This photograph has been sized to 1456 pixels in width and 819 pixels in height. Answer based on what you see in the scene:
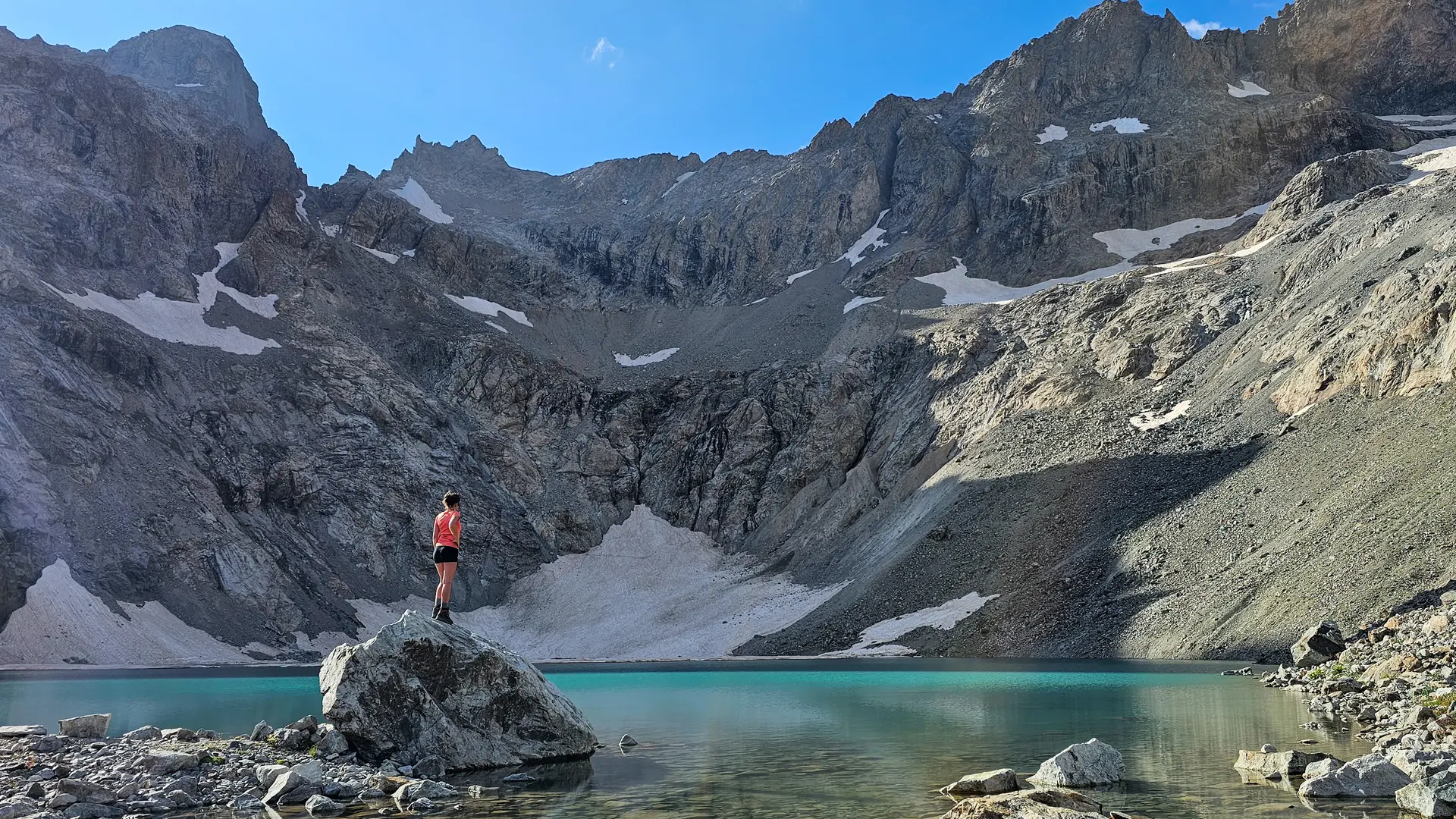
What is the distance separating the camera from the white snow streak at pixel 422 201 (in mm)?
128250

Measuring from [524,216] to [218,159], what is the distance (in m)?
44.3

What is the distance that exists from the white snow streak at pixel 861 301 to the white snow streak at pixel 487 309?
33.7 meters

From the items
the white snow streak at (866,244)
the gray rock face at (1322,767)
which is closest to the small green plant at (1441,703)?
the gray rock face at (1322,767)

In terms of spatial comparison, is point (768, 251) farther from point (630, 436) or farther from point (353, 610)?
point (353, 610)

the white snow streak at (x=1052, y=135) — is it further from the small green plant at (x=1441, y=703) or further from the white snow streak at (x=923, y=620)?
the small green plant at (x=1441, y=703)

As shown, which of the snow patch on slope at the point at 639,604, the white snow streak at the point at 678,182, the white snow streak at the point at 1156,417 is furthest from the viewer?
the white snow streak at the point at 678,182

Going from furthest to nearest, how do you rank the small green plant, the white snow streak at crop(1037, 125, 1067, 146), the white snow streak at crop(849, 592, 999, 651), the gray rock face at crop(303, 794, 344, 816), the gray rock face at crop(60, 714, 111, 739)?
the white snow streak at crop(1037, 125, 1067, 146), the white snow streak at crop(849, 592, 999, 651), the gray rock face at crop(60, 714, 111, 739), the small green plant, the gray rock face at crop(303, 794, 344, 816)

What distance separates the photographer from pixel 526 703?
16.4m

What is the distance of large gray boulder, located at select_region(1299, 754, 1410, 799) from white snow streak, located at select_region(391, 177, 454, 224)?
123 metres

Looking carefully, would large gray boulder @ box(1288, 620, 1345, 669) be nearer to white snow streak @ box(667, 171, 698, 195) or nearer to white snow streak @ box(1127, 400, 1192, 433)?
white snow streak @ box(1127, 400, 1192, 433)

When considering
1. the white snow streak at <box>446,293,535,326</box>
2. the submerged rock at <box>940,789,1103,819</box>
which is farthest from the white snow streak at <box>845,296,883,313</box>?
the submerged rock at <box>940,789,1103,819</box>

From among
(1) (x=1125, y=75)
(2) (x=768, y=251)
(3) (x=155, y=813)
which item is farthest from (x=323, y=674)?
(1) (x=1125, y=75)

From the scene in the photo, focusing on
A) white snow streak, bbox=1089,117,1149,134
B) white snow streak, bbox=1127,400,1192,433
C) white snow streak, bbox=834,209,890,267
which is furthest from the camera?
white snow streak, bbox=834,209,890,267

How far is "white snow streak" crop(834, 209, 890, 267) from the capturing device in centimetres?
11225
